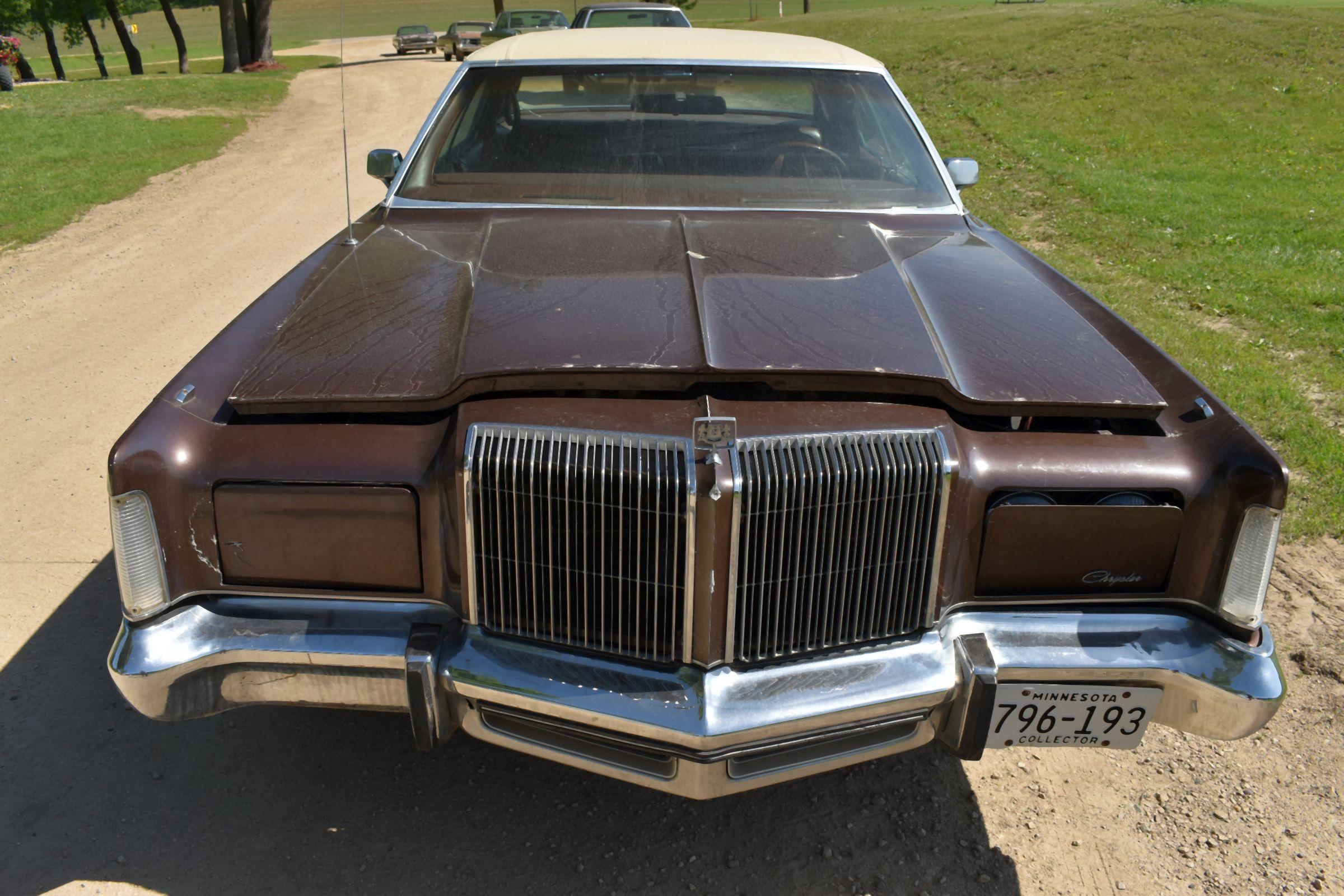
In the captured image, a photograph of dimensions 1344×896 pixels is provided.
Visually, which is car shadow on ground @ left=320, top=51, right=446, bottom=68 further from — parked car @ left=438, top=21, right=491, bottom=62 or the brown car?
the brown car

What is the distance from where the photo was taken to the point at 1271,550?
225 centimetres

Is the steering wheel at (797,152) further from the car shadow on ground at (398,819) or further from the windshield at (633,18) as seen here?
the windshield at (633,18)

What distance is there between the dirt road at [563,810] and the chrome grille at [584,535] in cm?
71

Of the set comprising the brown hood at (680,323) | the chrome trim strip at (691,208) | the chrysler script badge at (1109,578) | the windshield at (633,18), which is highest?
the windshield at (633,18)

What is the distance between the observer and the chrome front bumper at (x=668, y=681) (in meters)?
2.16

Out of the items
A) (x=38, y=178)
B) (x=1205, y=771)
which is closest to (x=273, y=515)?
(x=1205, y=771)

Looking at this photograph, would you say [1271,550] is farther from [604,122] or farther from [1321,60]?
[1321,60]

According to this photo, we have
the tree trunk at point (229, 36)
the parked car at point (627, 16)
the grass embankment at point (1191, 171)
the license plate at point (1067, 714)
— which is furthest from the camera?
the tree trunk at point (229, 36)

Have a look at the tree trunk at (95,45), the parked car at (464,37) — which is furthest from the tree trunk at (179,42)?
the parked car at (464,37)

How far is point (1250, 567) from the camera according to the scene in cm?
225

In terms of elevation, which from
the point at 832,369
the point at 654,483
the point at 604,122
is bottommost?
the point at 654,483

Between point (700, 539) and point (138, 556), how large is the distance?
1.22 meters

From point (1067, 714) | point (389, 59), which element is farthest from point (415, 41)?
point (1067, 714)

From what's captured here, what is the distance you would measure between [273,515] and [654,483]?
0.86 meters
